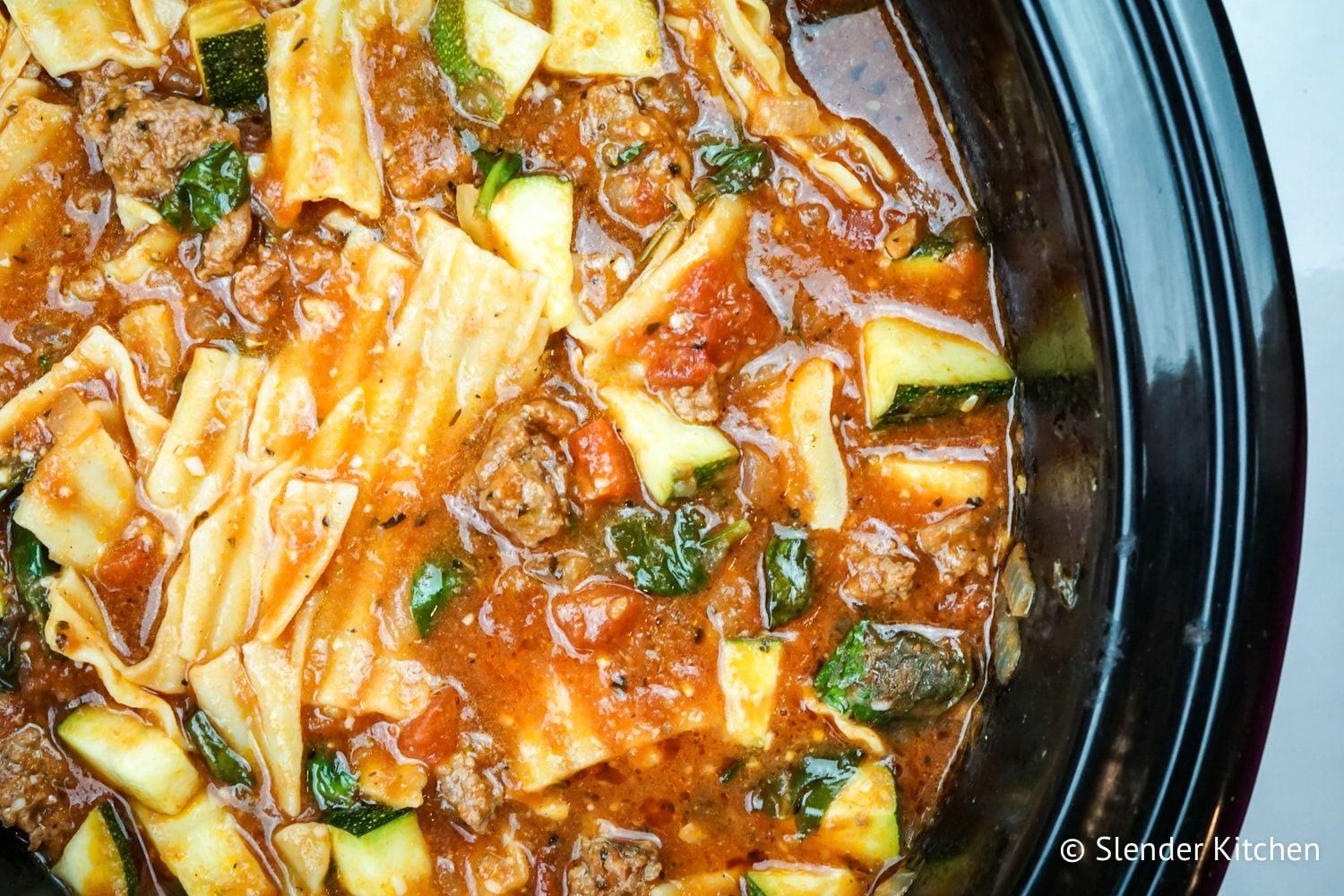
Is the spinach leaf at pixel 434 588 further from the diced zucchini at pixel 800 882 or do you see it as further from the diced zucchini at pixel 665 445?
the diced zucchini at pixel 800 882

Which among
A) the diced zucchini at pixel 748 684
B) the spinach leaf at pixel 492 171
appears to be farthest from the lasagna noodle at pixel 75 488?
the diced zucchini at pixel 748 684

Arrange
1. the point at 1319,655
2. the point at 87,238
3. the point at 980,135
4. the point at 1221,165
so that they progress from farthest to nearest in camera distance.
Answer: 1. the point at 1319,655
2. the point at 87,238
3. the point at 980,135
4. the point at 1221,165

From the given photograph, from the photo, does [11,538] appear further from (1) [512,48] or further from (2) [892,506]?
(2) [892,506]

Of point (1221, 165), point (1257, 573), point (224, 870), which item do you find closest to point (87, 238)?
point (224, 870)

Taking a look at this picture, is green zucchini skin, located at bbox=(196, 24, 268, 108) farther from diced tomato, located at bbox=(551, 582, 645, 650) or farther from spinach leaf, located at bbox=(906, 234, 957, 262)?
spinach leaf, located at bbox=(906, 234, 957, 262)

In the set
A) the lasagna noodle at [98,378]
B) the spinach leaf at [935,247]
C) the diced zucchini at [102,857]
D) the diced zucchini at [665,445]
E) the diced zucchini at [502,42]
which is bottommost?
the diced zucchini at [102,857]

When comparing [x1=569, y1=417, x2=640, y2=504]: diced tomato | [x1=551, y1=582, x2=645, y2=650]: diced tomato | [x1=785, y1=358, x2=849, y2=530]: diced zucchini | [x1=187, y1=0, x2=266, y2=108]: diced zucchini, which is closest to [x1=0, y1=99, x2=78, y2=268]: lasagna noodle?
[x1=187, y1=0, x2=266, y2=108]: diced zucchini
